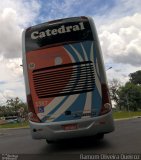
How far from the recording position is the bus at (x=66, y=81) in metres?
12.1

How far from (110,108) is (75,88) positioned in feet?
4.17

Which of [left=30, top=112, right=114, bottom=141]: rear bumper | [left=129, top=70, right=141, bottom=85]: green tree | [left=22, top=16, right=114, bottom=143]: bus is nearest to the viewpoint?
[left=30, top=112, right=114, bottom=141]: rear bumper

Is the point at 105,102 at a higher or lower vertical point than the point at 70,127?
higher

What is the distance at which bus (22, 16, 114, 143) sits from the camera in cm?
1208

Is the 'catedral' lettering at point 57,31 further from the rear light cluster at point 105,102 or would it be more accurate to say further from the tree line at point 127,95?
the tree line at point 127,95

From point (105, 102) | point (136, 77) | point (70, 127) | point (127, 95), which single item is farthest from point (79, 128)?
point (136, 77)

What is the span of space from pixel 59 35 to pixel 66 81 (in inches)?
60.4

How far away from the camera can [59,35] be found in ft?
41.5

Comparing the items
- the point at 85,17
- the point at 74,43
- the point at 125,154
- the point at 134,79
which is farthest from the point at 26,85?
the point at 134,79

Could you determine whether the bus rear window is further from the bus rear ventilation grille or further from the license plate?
the license plate

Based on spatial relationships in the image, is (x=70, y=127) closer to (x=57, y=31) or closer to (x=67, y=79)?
(x=67, y=79)

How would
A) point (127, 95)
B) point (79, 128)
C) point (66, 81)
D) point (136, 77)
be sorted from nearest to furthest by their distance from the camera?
point (79, 128) → point (66, 81) → point (127, 95) → point (136, 77)

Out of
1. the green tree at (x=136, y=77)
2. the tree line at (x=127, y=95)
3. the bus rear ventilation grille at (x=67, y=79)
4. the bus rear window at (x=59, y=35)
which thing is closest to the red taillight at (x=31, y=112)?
the bus rear ventilation grille at (x=67, y=79)

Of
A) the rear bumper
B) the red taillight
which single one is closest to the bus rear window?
the red taillight
